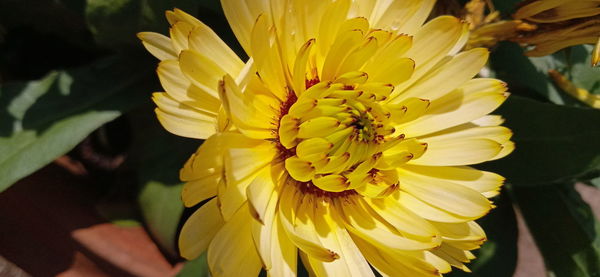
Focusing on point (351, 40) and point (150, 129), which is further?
point (150, 129)

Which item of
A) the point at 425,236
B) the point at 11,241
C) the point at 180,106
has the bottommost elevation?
the point at 11,241

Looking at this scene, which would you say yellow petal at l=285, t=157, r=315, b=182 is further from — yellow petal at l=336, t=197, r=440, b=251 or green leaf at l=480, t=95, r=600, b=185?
green leaf at l=480, t=95, r=600, b=185

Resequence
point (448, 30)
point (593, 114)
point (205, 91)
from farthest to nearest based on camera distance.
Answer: point (593, 114) < point (448, 30) < point (205, 91)

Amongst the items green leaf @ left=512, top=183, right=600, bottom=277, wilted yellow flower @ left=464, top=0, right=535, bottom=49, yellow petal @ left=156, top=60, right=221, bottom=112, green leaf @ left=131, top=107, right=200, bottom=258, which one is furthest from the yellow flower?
green leaf @ left=512, top=183, right=600, bottom=277

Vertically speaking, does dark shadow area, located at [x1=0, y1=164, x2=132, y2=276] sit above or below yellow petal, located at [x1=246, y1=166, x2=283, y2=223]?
below

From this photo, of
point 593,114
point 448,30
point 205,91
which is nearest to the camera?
point 205,91

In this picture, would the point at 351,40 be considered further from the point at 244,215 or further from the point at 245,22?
the point at 244,215

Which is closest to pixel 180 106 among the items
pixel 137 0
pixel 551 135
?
pixel 137 0

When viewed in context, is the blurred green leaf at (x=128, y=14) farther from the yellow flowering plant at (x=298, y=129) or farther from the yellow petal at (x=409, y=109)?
the yellow petal at (x=409, y=109)
